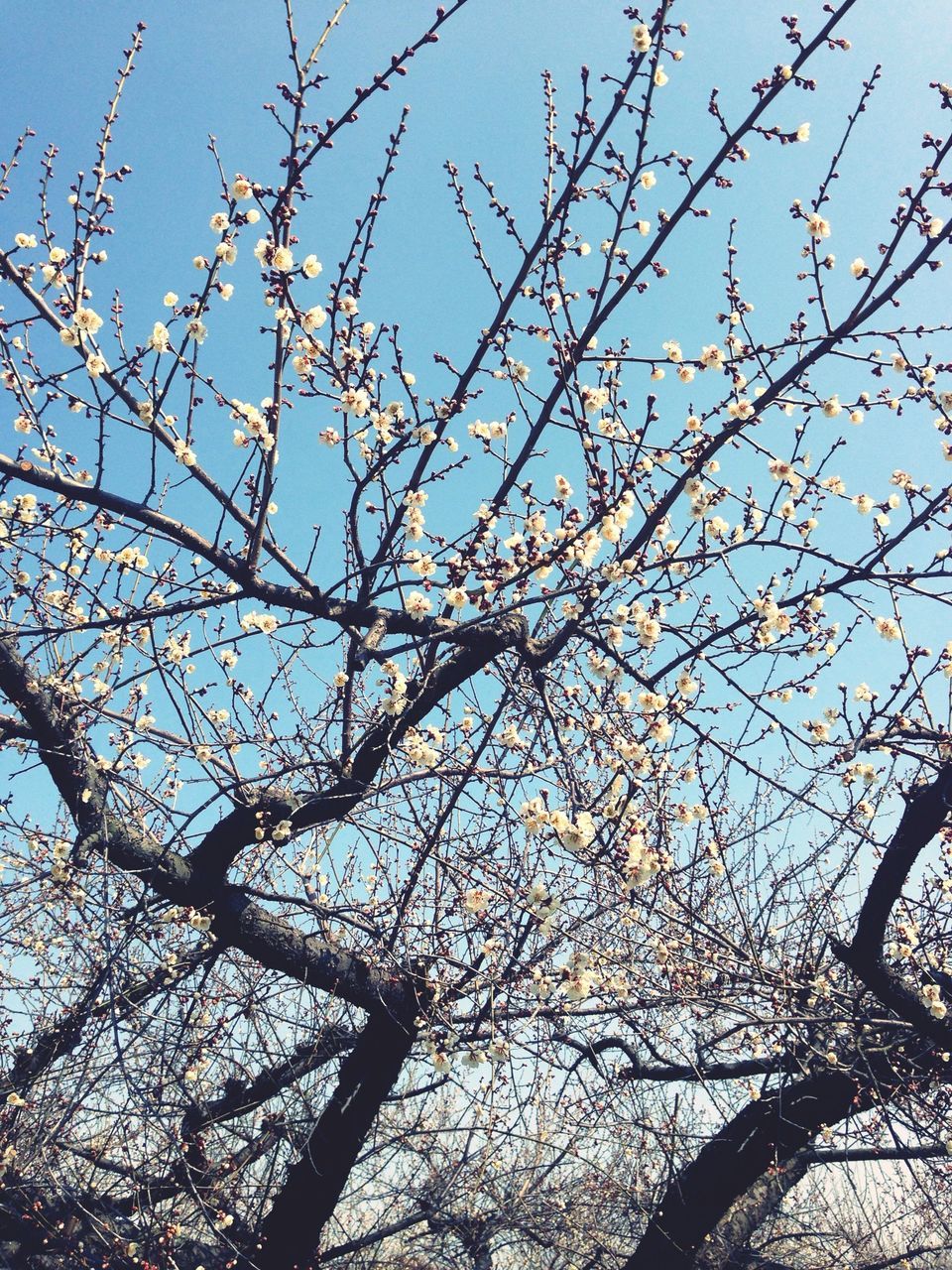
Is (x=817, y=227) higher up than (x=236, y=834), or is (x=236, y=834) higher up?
(x=817, y=227)

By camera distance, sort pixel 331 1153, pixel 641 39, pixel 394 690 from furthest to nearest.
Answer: pixel 331 1153, pixel 394 690, pixel 641 39

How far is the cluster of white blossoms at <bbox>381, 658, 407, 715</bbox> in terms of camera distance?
13.2 ft

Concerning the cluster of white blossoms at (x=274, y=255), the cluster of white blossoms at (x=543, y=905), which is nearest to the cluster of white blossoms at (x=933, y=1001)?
the cluster of white blossoms at (x=543, y=905)

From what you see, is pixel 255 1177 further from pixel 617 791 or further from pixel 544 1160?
pixel 617 791

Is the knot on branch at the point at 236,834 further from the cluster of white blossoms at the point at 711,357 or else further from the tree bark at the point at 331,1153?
the cluster of white blossoms at the point at 711,357

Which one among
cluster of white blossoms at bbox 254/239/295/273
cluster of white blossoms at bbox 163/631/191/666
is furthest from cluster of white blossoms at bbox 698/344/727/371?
cluster of white blossoms at bbox 163/631/191/666

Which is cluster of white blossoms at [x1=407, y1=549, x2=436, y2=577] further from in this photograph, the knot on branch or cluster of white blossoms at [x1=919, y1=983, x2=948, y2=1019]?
cluster of white blossoms at [x1=919, y1=983, x2=948, y2=1019]

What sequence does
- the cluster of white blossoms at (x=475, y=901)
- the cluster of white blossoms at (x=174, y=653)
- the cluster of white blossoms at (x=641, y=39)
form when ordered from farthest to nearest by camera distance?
the cluster of white blossoms at (x=174, y=653) < the cluster of white blossoms at (x=475, y=901) < the cluster of white blossoms at (x=641, y=39)

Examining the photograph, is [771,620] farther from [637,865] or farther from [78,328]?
[78,328]

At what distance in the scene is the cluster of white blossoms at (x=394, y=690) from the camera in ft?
13.2

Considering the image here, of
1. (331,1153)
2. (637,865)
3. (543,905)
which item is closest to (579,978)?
(543,905)

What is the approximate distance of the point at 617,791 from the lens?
383 cm

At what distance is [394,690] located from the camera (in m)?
4.18

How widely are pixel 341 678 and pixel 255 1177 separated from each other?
3882 millimetres
